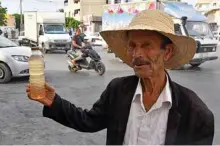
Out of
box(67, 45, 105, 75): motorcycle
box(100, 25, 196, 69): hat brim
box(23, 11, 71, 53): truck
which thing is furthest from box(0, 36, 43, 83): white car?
box(23, 11, 71, 53): truck

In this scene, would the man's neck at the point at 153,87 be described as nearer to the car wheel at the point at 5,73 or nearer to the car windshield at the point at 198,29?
the car wheel at the point at 5,73

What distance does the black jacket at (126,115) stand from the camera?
1.71 m

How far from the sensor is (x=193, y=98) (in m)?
1.79

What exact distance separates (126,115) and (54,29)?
21925 mm

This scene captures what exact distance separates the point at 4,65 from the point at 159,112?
8.82 meters

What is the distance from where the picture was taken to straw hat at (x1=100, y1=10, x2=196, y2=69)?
70.0 inches

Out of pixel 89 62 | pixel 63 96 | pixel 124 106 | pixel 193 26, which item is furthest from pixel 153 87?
pixel 193 26

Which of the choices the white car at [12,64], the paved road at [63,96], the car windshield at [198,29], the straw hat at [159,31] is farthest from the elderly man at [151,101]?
the car windshield at [198,29]

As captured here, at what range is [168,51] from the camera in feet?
6.17

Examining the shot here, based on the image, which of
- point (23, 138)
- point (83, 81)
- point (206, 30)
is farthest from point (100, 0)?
point (23, 138)

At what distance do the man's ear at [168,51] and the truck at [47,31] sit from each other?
18041 millimetres

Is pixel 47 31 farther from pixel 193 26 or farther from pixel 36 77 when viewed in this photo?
pixel 36 77

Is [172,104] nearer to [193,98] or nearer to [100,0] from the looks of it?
[193,98]

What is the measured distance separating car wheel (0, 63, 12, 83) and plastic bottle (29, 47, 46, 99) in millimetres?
8291
